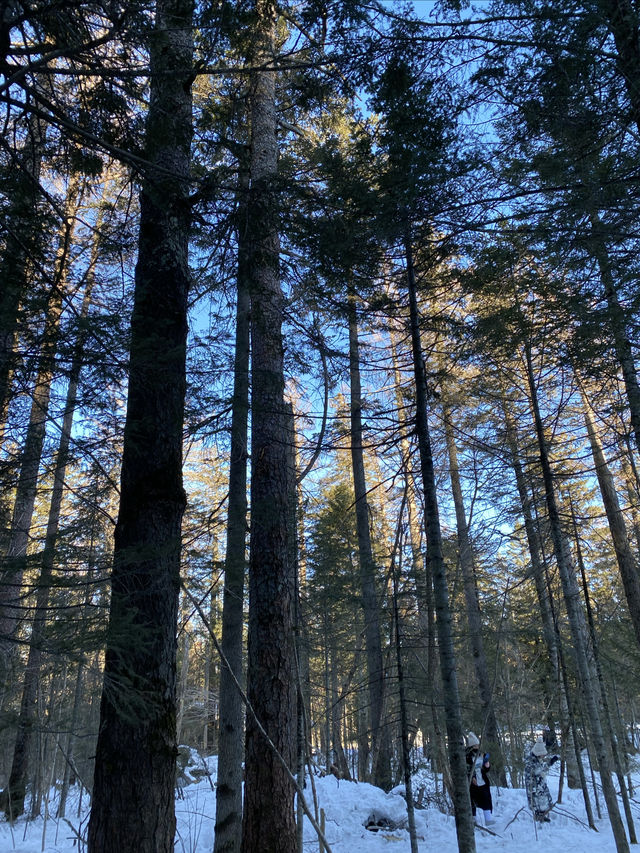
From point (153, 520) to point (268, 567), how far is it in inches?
90.3

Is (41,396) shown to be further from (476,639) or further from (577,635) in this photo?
(476,639)

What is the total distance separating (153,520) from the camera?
380cm

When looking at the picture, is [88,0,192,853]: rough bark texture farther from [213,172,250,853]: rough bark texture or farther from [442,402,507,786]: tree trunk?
[442,402,507,786]: tree trunk

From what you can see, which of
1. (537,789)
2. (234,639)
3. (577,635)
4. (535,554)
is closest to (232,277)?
(234,639)

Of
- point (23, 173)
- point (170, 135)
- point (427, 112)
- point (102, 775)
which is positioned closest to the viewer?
point (102, 775)

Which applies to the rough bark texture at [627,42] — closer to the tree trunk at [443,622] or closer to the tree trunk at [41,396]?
the tree trunk at [443,622]

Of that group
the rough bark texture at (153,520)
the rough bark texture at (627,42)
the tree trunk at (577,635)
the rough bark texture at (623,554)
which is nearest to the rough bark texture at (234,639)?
the rough bark texture at (153,520)

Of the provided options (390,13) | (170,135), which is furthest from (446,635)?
(390,13)

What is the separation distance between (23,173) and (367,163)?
2993 millimetres

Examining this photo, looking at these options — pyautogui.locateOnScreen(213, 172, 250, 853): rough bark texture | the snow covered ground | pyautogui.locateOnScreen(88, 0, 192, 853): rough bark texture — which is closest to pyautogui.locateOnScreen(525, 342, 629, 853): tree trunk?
the snow covered ground

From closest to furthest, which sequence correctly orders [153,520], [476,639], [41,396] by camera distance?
[153,520]
[41,396]
[476,639]

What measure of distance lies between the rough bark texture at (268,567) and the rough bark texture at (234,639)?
0.85ft

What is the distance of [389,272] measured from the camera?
6.76m

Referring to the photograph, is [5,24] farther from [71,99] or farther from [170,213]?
[71,99]
